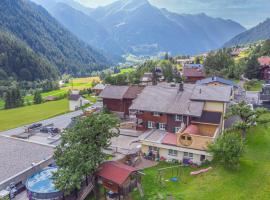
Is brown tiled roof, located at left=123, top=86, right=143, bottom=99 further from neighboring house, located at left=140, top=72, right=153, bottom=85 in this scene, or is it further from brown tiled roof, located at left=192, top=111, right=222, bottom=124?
neighboring house, located at left=140, top=72, right=153, bottom=85

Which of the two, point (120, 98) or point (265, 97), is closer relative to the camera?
point (265, 97)

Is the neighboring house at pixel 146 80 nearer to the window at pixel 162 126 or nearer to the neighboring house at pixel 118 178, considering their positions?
the window at pixel 162 126

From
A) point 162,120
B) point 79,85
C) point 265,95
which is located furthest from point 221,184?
point 79,85

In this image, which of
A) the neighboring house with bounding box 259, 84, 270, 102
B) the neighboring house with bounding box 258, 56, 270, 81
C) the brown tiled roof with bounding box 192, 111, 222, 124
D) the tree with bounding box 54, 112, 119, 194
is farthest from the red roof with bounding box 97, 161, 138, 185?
the neighboring house with bounding box 258, 56, 270, 81

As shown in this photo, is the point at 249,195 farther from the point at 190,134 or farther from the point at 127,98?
the point at 127,98

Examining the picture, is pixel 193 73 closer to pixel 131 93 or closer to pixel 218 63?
pixel 218 63

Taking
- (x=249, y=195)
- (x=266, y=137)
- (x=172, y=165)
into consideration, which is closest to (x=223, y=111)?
(x=266, y=137)
